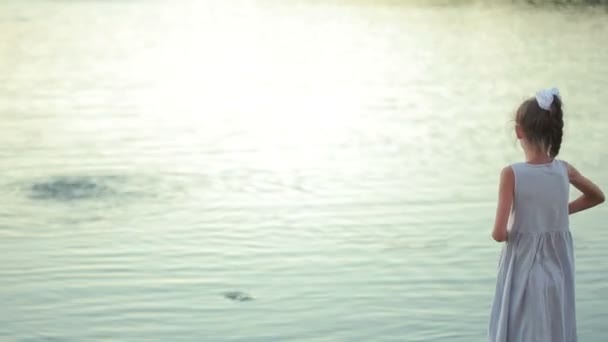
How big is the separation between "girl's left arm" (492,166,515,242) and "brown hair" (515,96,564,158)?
109 mm

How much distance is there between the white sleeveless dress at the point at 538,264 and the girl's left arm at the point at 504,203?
0.07 ft

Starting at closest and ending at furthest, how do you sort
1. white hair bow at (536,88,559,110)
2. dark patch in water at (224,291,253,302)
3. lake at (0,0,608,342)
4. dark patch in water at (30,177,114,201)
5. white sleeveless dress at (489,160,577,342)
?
white hair bow at (536,88,559,110), white sleeveless dress at (489,160,577,342), lake at (0,0,608,342), dark patch in water at (224,291,253,302), dark patch in water at (30,177,114,201)

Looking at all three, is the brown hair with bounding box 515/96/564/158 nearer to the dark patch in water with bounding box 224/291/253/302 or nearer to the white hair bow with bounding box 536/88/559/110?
the white hair bow with bounding box 536/88/559/110

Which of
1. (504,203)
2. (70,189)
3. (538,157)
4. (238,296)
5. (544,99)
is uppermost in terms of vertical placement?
(70,189)

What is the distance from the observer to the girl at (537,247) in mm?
3771

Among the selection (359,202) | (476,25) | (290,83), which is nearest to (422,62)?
(290,83)

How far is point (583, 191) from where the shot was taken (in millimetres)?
3889

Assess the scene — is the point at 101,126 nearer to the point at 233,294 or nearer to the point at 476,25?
the point at 233,294

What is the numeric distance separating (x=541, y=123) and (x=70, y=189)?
4883 millimetres

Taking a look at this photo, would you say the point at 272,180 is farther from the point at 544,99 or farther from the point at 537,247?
the point at 544,99

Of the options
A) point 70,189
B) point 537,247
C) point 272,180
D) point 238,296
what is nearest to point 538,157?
point 537,247

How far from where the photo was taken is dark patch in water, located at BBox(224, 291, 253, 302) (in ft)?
19.4

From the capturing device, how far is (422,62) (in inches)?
563

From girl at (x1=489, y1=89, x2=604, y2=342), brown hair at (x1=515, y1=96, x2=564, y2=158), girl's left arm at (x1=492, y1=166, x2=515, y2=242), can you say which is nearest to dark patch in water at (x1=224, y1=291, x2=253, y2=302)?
girl at (x1=489, y1=89, x2=604, y2=342)
